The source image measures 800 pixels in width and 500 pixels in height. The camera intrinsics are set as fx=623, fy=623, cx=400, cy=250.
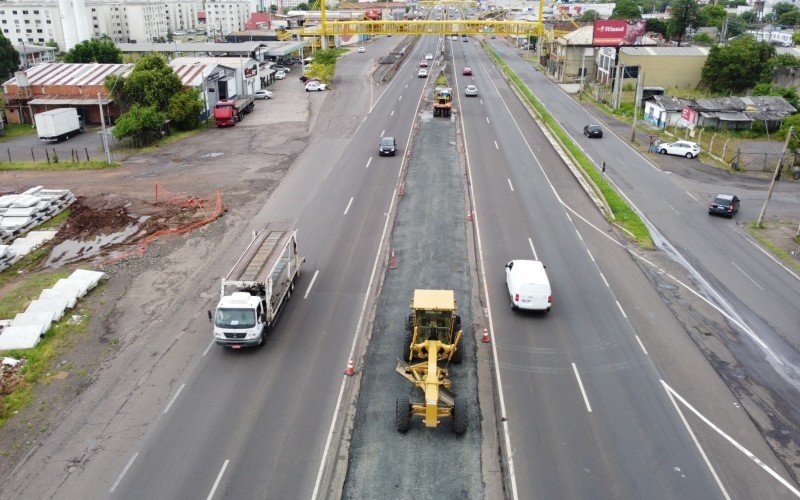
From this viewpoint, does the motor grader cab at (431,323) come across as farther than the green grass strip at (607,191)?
No

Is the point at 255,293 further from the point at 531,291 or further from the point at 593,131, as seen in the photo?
the point at 593,131

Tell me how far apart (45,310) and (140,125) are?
34094 millimetres

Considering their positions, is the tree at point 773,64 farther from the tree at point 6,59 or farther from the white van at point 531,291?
the tree at point 6,59

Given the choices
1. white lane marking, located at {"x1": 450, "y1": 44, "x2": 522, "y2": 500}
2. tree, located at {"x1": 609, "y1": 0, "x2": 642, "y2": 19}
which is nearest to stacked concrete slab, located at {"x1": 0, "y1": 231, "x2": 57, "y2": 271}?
white lane marking, located at {"x1": 450, "y1": 44, "x2": 522, "y2": 500}

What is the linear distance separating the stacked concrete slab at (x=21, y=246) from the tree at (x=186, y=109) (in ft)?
88.9

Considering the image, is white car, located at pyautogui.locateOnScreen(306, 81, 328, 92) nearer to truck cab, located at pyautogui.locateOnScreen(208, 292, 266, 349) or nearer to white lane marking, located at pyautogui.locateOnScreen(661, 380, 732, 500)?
truck cab, located at pyautogui.locateOnScreen(208, 292, 266, 349)

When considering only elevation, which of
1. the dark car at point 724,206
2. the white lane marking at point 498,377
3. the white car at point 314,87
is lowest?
the white lane marking at point 498,377

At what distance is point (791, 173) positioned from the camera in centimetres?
4944

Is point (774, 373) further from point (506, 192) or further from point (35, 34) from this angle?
point (35, 34)

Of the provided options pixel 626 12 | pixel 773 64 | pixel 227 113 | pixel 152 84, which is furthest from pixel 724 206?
pixel 626 12

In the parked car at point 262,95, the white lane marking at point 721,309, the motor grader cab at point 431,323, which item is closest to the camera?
the motor grader cab at point 431,323

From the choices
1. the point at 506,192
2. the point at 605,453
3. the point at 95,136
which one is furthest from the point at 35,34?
the point at 605,453

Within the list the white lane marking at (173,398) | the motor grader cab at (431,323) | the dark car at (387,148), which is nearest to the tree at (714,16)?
the dark car at (387,148)

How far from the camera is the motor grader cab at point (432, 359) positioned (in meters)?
19.0
